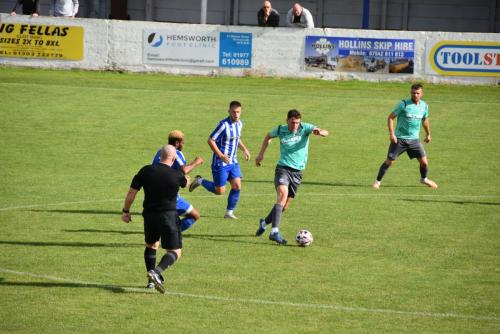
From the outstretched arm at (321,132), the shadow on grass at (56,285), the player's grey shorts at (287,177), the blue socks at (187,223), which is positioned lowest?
the shadow on grass at (56,285)

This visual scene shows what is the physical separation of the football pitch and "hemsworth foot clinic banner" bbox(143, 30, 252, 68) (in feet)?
2.48

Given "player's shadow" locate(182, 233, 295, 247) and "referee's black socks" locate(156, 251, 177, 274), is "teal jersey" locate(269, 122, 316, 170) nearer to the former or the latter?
"player's shadow" locate(182, 233, 295, 247)

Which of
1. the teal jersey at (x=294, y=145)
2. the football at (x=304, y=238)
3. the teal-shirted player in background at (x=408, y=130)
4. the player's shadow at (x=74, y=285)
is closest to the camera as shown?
the player's shadow at (x=74, y=285)

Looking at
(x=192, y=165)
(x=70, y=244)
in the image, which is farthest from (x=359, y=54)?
(x=192, y=165)

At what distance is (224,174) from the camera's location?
61.9ft

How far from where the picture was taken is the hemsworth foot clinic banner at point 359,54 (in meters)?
36.3

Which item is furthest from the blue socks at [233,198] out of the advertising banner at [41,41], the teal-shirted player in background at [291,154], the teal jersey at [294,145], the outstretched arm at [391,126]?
the advertising banner at [41,41]

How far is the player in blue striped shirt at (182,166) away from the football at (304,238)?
73.7 inches

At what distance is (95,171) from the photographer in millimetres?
24656

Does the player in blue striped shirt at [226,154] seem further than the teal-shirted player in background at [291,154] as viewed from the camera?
Yes

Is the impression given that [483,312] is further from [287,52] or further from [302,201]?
[287,52]

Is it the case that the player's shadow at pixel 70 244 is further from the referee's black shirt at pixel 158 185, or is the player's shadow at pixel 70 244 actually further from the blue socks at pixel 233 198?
the referee's black shirt at pixel 158 185

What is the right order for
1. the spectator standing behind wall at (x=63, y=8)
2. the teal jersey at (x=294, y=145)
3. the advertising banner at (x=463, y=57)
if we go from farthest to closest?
the spectator standing behind wall at (x=63, y=8) < the advertising banner at (x=463, y=57) < the teal jersey at (x=294, y=145)

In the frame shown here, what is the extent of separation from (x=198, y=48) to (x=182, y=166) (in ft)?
72.5
